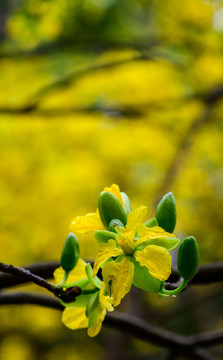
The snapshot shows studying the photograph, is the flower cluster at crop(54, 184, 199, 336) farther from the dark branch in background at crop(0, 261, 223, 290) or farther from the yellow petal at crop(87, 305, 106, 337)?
the dark branch in background at crop(0, 261, 223, 290)

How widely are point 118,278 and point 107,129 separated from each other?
13.2 feet

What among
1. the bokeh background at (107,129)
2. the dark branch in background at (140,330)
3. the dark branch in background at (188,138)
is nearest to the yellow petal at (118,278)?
the dark branch in background at (140,330)

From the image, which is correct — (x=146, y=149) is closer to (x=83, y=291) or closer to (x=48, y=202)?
(x=48, y=202)

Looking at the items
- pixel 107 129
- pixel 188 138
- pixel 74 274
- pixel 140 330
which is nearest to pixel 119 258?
pixel 74 274

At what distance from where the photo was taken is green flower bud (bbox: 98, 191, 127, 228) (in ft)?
2.58

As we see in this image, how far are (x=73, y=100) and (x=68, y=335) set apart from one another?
13.5ft

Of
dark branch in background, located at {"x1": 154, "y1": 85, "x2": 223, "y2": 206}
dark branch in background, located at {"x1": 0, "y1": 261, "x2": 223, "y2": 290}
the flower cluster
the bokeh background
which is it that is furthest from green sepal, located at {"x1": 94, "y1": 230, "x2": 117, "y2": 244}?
the bokeh background

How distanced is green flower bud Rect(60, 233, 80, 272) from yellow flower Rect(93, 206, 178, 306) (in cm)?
8

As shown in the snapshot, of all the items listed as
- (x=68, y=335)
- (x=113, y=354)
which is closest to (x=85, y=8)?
(x=113, y=354)

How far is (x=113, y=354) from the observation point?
3.64 meters

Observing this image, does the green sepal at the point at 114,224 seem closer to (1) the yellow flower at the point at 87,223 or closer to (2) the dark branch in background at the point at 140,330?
(1) the yellow flower at the point at 87,223

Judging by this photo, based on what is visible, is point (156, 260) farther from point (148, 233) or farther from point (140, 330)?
point (140, 330)

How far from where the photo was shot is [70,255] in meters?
0.79

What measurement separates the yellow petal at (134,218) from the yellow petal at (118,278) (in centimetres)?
7
